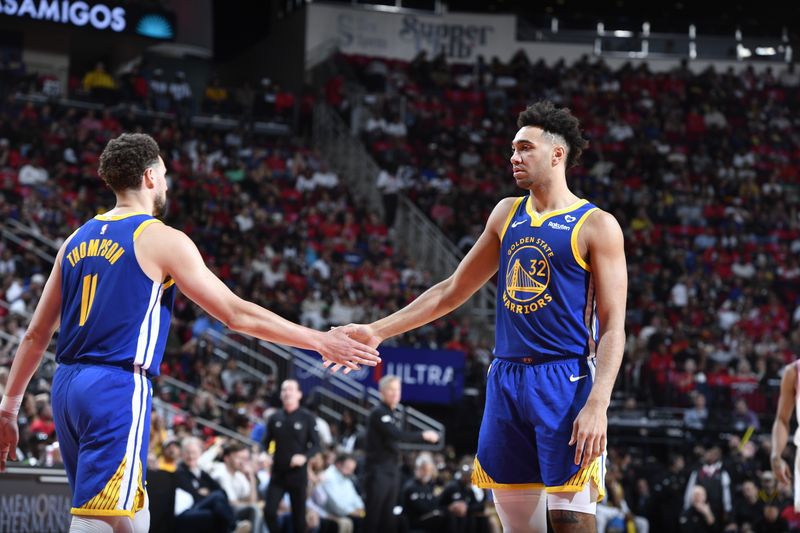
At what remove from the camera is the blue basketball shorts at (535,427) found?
16.6ft

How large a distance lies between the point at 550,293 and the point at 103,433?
7.04 ft

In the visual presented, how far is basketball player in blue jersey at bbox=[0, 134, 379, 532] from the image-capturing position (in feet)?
16.2

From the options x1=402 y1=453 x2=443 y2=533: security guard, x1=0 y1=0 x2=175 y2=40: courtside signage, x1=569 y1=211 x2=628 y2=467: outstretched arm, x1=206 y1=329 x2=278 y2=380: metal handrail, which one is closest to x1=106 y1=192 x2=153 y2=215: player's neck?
x1=569 y1=211 x2=628 y2=467: outstretched arm

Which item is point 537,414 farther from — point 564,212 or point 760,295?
point 760,295

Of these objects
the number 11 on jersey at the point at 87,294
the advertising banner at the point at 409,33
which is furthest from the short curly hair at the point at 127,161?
the advertising banner at the point at 409,33

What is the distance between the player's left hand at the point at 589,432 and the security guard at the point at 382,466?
7479mm

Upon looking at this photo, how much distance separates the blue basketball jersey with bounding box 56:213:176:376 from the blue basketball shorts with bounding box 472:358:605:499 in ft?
5.36

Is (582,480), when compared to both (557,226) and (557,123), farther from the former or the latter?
(557,123)

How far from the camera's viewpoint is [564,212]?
5.37 metres

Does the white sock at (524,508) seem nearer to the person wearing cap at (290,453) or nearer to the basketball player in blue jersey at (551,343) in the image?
the basketball player in blue jersey at (551,343)

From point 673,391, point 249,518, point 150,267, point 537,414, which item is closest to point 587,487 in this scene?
point 537,414

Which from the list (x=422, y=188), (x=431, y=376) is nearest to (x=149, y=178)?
(x=431, y=376)

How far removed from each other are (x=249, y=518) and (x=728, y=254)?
52.1ft

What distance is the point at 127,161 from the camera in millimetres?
5262
